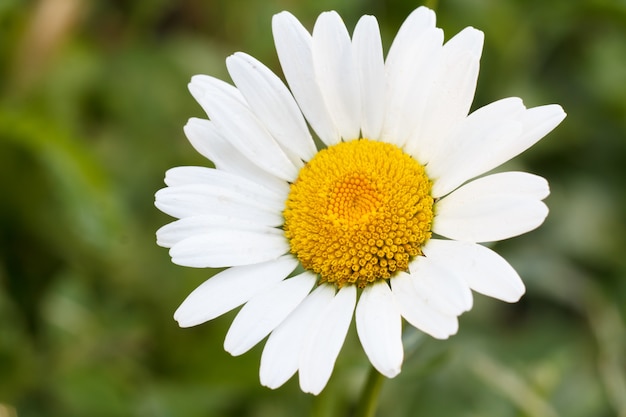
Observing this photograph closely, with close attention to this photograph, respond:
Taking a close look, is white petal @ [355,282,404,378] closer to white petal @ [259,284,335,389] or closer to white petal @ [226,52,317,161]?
white petal @ [259,284,335,389]

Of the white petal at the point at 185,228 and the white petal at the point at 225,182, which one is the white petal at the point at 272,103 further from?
the white petal at the point at 185,228

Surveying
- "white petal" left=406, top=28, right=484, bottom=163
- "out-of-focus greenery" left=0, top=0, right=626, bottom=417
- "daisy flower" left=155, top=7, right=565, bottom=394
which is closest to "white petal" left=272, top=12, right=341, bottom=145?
"daisy flower" left=155, top=7, right=565, bottom=394

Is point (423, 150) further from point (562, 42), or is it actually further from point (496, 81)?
point (562, 42)

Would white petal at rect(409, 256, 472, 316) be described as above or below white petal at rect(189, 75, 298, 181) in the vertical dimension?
below

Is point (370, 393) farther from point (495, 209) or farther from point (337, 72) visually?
point (337, 72)

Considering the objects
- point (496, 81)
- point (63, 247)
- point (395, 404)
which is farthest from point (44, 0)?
point (395, 404)

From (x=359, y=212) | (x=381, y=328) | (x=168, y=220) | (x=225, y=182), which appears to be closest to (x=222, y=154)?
(x=225, y=182)

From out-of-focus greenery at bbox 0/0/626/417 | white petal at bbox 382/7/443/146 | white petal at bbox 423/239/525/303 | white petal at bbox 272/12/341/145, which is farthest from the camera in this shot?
out-of-focus greenery at bbox 0/0/626/417
